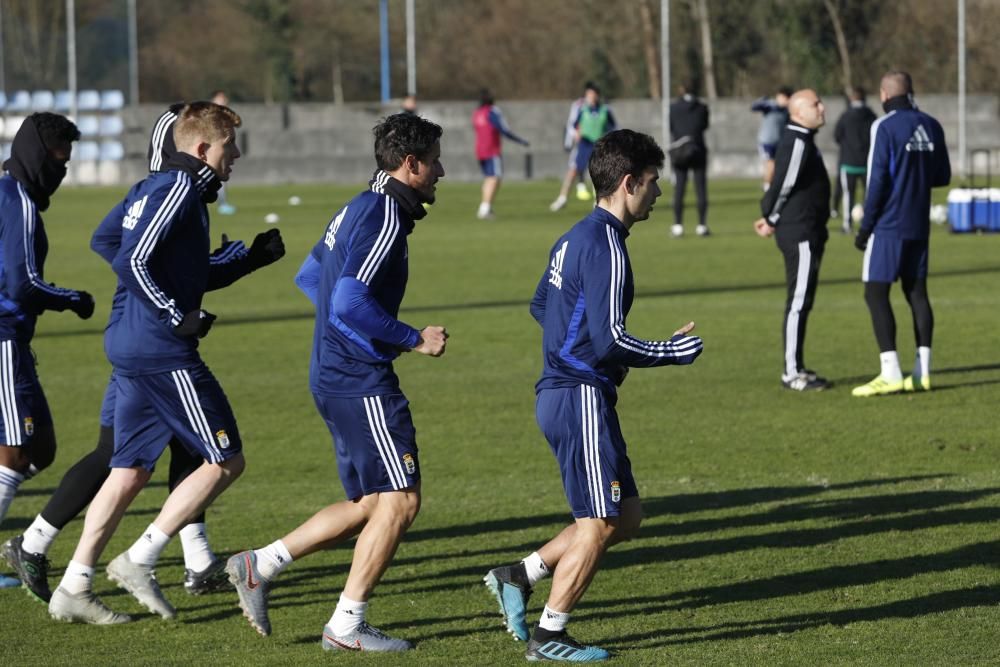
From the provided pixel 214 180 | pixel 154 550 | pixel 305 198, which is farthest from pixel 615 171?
pixel 305 198

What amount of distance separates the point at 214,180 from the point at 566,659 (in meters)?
2.29

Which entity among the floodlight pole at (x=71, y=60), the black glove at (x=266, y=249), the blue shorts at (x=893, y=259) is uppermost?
the floodlight pole at (x=71, y=60)

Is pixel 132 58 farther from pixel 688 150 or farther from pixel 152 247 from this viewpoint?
pixel 152 247

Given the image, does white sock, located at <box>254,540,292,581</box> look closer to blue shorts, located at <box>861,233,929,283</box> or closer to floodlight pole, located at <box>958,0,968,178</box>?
blue shorts, located at <box>861,233,929,283</box>

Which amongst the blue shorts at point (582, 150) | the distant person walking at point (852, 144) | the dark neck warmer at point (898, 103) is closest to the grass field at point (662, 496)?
the dark neck warmer at point (898, 103)

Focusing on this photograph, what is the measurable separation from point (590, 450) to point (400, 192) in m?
1.14

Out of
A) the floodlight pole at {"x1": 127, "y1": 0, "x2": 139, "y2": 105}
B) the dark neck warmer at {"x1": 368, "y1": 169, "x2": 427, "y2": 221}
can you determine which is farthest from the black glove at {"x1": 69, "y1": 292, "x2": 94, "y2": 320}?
the floodlight pole at {"x1": 127, "y1": 0, "x2": 139, "y2": 105}

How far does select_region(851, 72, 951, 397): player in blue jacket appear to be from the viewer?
11.3m

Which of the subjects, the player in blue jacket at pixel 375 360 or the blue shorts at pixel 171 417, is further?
the blue shorts at pixel 171 417

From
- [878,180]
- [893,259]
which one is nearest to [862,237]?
[893,259]

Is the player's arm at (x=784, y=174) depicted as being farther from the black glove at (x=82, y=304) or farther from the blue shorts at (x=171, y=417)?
the blue shorts at (x=171, y=417)

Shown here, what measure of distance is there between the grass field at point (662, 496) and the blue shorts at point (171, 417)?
2.23 ft

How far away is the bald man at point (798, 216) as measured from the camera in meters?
11.6

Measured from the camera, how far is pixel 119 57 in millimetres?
50938
